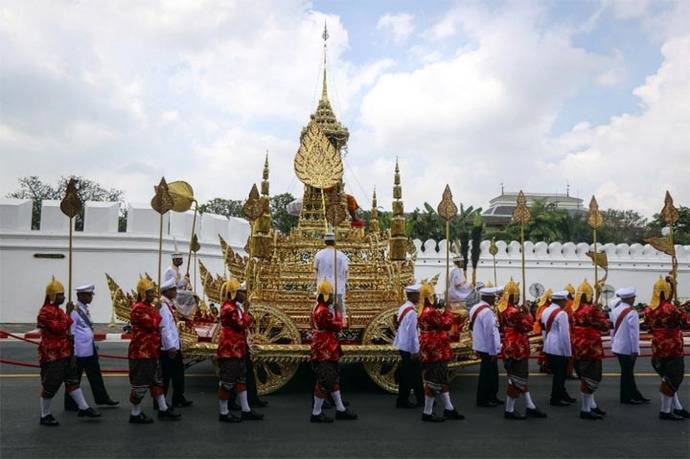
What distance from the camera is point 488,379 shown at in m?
7.48

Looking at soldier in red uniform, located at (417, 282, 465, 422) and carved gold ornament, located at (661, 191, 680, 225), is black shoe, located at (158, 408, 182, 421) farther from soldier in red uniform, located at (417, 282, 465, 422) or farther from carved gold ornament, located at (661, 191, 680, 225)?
carved gold ornament, located at (661, 191, 680, 225)

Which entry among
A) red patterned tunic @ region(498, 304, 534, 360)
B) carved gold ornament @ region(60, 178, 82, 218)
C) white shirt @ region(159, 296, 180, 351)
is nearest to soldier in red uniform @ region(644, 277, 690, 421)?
red patterned tunic @ region(498, 304, 534, 360)

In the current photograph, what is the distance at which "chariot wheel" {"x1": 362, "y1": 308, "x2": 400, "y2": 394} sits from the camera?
7.92 m

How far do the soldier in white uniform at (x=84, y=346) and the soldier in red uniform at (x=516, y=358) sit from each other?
470 centimetres

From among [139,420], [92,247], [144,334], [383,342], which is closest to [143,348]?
[144,334]

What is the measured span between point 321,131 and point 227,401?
480 centimetres

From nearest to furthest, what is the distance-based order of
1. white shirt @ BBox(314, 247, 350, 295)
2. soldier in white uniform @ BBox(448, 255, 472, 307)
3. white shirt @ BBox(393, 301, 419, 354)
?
white shirt @ BBox(393, 301, 419, 354), white shirt @ BBox(314, 247, 350, 295), soldier in white uniform @ BBox(448, 255, 472, 307)

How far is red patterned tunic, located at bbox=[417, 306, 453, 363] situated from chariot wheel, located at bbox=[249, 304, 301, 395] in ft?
6.14

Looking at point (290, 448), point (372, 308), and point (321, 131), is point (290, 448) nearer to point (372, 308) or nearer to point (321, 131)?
point (372, 308)

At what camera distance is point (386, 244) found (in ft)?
31.9

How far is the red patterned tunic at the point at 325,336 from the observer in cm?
657

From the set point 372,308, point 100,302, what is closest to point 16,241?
point 100,302

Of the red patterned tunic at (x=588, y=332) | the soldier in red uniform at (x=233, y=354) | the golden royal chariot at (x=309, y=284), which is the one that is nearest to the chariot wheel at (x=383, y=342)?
the golden royal chariot at (x=309, y=284)

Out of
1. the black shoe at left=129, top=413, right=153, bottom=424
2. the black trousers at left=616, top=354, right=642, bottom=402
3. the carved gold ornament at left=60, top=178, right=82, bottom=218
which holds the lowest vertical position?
the black shoe at left=129, top=413, right=153, bottom=424
